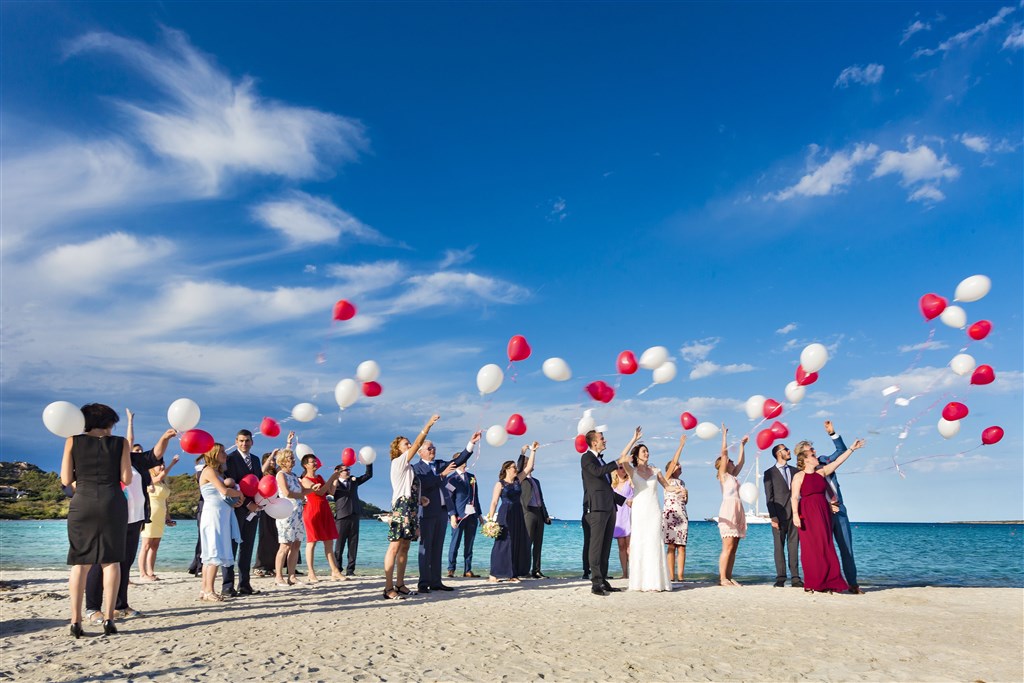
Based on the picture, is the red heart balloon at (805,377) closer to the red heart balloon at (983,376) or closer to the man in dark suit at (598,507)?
the red heart balloon at (983,376)

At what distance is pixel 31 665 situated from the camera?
16.7 ft

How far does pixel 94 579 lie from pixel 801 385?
1054 cm

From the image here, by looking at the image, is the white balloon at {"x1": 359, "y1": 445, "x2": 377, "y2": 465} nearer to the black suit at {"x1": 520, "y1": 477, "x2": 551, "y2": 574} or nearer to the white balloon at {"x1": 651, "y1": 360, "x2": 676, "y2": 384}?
the black suit at {"x1": 520, "y1": 477, "x2": 551, "y2": 574}

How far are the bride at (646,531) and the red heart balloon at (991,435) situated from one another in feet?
18.6

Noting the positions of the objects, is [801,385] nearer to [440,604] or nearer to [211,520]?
[440,604]

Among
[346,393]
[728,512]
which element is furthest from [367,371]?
[728,512]

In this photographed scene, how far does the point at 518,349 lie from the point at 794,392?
4860 millimetres

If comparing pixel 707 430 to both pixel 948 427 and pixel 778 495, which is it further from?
pixel 948 427

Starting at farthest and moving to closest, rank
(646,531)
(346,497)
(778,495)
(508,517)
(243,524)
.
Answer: (346,497)
(508,517)
(778,495)
(646,531)
(243,524)

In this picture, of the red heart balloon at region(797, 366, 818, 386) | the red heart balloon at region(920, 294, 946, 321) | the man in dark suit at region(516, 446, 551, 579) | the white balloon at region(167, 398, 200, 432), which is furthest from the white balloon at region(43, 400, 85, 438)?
the red heart balloon at region(920, 294, 946, 321)

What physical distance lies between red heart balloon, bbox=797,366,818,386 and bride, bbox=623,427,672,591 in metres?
3.34

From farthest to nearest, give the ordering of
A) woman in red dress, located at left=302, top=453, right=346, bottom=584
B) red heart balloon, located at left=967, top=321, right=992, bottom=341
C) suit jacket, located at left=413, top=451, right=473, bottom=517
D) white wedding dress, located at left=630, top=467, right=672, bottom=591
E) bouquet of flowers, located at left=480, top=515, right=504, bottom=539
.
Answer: bouquet of flowers, located at left=480, top=515, right=504, bottom=539, red heart balloon, located at left=967, top=321, right=992, bottom=341, woman in red dress, located at left=302, top=453, right=346, bottom=584, white wedding dress, located at left=630, top=467, right=672, bottom=591, suit jacket, located at left=413, top=451, right=473, bottom=517

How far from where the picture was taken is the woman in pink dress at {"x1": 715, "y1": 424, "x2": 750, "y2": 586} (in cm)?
1082

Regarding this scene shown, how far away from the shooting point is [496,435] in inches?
500
